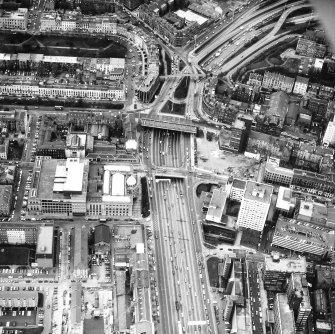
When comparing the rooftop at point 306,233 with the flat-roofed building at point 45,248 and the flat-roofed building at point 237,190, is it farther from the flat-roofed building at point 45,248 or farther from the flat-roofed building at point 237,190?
the flat-roofed building at point 45,248

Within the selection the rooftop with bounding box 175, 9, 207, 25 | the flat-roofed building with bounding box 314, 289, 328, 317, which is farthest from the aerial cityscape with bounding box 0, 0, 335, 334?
the rooftop with bounding box 175, 9, 207, 25

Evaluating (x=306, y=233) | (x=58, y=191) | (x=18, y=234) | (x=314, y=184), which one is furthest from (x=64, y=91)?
(x=306, y=233)

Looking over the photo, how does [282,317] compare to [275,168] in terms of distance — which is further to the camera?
[275,168]

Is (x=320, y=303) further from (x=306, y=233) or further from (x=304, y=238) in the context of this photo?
(x=306, y=233)

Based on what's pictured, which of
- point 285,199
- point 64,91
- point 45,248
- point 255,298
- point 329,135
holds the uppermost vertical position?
point 329,135

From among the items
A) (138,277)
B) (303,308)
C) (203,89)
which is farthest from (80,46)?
(303,308)

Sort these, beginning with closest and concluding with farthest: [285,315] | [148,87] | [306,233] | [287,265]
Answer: [285,315] < [287,265] < [306,233] < [148,87]

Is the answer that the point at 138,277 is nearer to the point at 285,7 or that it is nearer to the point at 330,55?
the point at 330,55
